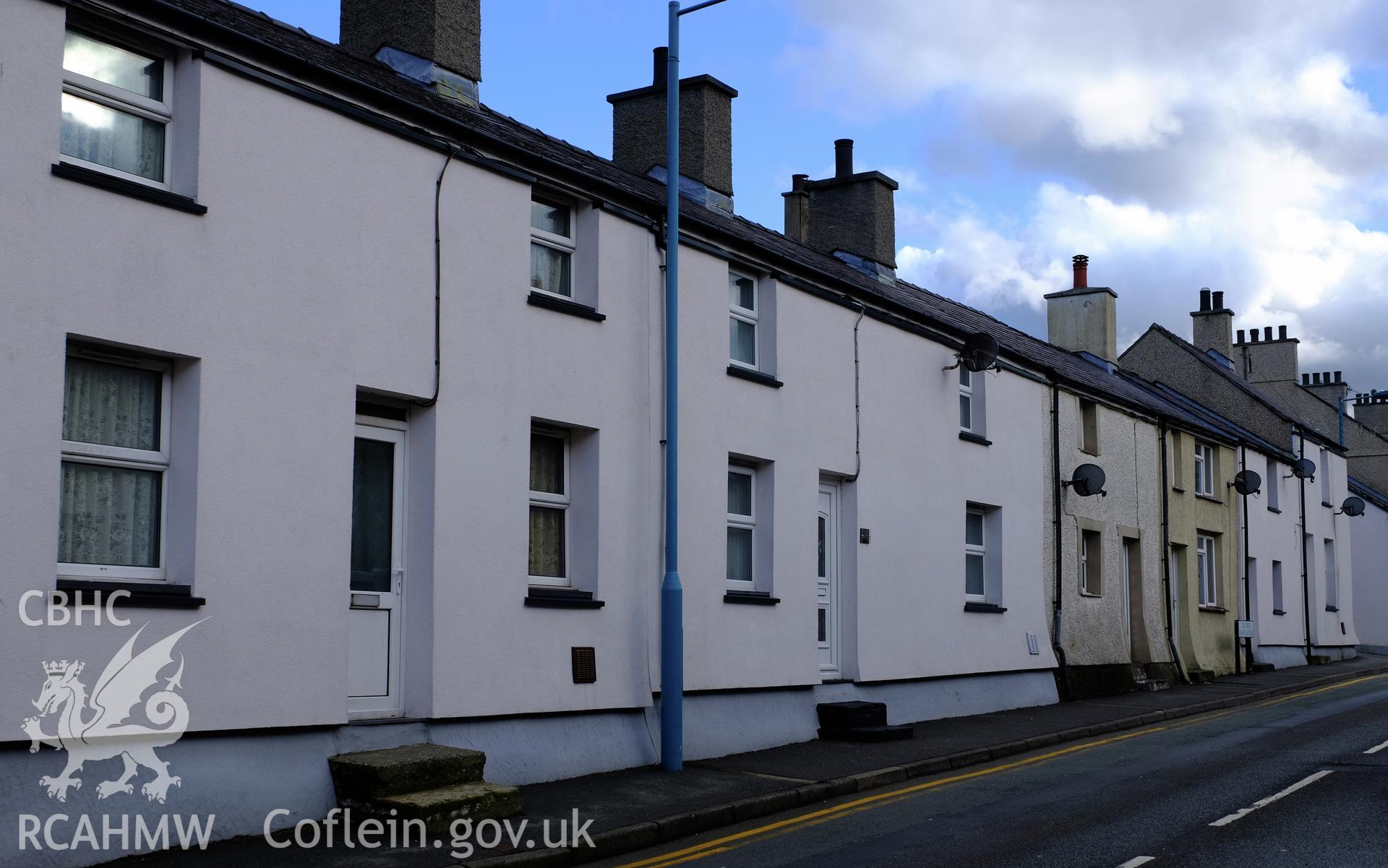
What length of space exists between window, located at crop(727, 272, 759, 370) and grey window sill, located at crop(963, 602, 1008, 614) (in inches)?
234

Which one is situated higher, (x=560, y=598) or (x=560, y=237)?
(x=560, y=237)

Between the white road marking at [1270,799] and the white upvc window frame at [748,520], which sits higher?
the white upvc window frame at [748,520]

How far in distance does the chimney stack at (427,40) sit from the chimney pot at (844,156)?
10154 mm

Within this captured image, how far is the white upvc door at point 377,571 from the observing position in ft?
36.4

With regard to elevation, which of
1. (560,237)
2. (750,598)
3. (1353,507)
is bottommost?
(750,598)

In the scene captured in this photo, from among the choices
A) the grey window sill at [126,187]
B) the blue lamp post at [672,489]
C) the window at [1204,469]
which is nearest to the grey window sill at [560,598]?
the blue lamp post at [672,489]

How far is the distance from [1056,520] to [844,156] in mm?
7582

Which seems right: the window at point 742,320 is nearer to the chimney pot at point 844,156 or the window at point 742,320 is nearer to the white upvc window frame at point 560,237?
the white upvc window frame at point 560,237

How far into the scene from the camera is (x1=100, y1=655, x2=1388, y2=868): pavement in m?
8.87

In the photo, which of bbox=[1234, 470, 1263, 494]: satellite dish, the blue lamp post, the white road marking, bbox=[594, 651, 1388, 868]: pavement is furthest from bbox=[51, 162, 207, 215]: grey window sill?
bbox=[1234, 470, 1263, 494]: satellite dish

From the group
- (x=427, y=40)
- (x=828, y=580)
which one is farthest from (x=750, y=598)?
(x=427, y=40)

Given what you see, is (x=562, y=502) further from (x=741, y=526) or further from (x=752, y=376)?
(x=752, y=376)

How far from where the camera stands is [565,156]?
15.9 m

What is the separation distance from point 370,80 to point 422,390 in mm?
2847
